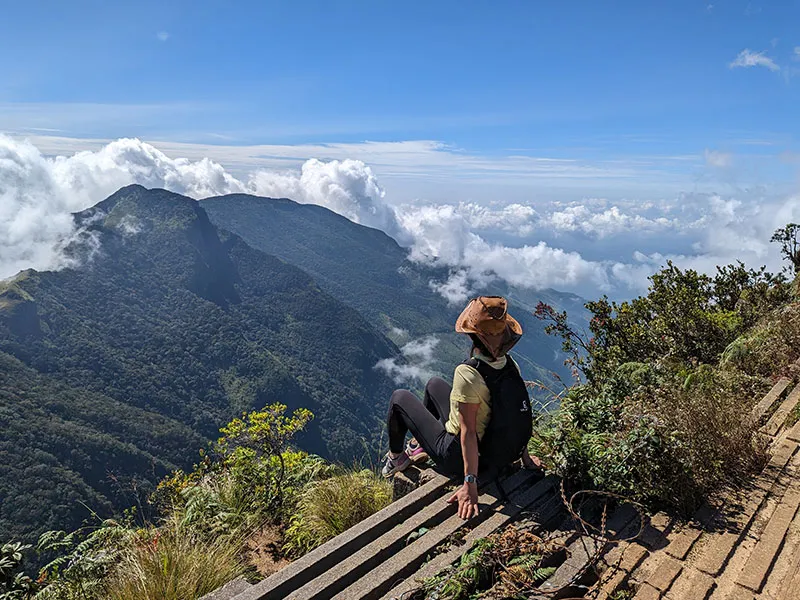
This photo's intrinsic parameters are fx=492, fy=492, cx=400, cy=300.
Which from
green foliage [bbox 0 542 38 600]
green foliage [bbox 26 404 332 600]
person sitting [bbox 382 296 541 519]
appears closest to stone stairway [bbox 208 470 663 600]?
person sitting [bbox 382 296 541 519]

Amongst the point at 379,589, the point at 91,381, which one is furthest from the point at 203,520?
the point at 91,381

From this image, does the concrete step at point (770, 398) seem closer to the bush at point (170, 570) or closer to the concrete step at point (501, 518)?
the concrete step at point (501, 518)

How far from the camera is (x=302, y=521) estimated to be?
151 inches

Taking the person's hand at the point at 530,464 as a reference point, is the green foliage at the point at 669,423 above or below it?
above

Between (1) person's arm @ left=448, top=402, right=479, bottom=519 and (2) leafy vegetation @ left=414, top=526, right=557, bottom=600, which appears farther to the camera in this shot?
(1) person's arm @ left=448, top=402, right=479, bottom=519

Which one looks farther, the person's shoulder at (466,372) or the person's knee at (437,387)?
the person's knee at (437,387)

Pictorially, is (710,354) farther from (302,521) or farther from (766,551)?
(302,521)

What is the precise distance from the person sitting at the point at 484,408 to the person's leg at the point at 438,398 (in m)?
0.36

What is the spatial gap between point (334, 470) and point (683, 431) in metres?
3.14

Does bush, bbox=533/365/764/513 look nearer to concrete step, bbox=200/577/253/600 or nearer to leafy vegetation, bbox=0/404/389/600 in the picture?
leafy vegetation, bbox=0/404/389/600

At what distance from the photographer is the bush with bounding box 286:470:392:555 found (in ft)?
12.1

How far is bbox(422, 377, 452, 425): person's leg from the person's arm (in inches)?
31.8

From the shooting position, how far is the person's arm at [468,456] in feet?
10.2

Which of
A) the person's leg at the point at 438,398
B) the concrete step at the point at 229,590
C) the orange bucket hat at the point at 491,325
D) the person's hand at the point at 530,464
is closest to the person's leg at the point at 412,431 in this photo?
the person's leg at the point at 438,398
